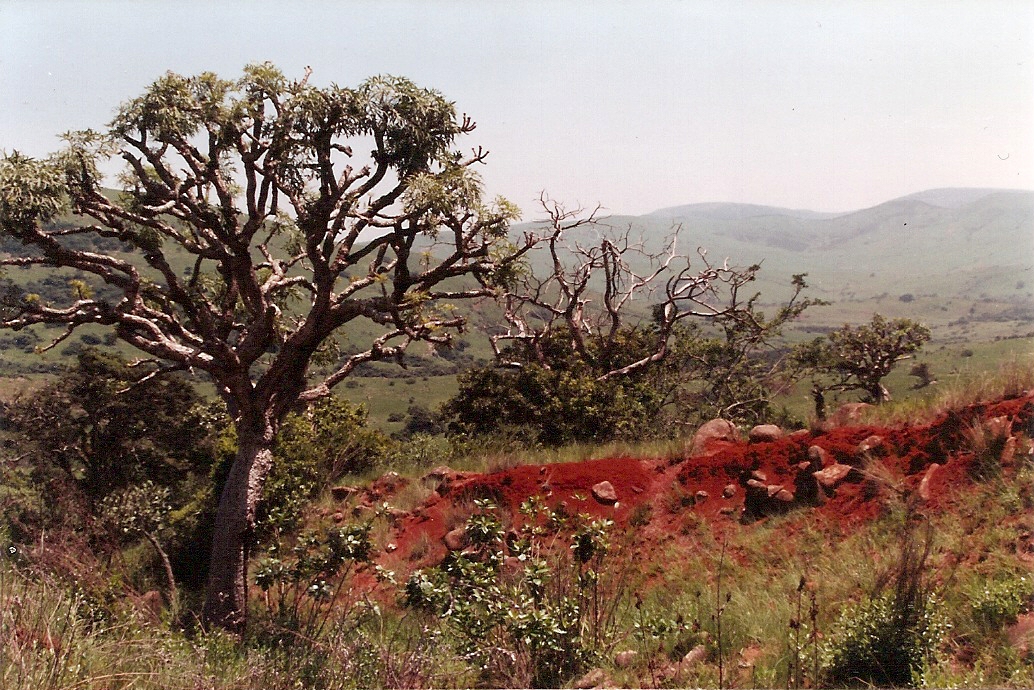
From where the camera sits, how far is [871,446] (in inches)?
336

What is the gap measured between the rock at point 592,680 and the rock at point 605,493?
4.13 metres

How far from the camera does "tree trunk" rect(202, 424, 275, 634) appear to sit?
8.59 metres

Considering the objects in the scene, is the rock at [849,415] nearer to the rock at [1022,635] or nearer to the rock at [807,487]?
the rock at [807,487]

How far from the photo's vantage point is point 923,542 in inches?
244

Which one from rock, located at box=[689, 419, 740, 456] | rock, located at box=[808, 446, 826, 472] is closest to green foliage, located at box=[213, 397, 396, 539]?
rock, located at box=[689, 419, 740, 456]

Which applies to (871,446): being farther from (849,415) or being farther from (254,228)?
(254,228)

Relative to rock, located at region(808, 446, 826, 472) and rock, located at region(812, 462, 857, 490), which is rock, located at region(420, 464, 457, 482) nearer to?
rock, located at region(808, 446, 826, 472)

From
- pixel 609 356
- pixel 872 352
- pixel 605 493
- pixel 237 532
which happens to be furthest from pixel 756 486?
pixel 872 352

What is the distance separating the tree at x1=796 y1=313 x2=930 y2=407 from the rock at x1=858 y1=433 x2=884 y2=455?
47.8 ft

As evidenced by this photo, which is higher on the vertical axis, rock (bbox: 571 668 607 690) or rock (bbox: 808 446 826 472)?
rock (bbox: 808 446 826 472)

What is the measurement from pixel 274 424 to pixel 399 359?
6.81 ft

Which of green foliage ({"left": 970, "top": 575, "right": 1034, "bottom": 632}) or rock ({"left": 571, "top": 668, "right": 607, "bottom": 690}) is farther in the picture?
rock ({"left": 571, "top": 668, "right": 607, "bottom": 690})

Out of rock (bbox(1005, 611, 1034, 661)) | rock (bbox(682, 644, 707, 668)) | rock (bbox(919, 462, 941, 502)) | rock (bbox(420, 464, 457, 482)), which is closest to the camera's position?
rock (bbox(1005, 611, 1034, 661))

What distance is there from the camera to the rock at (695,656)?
552 centimetres
